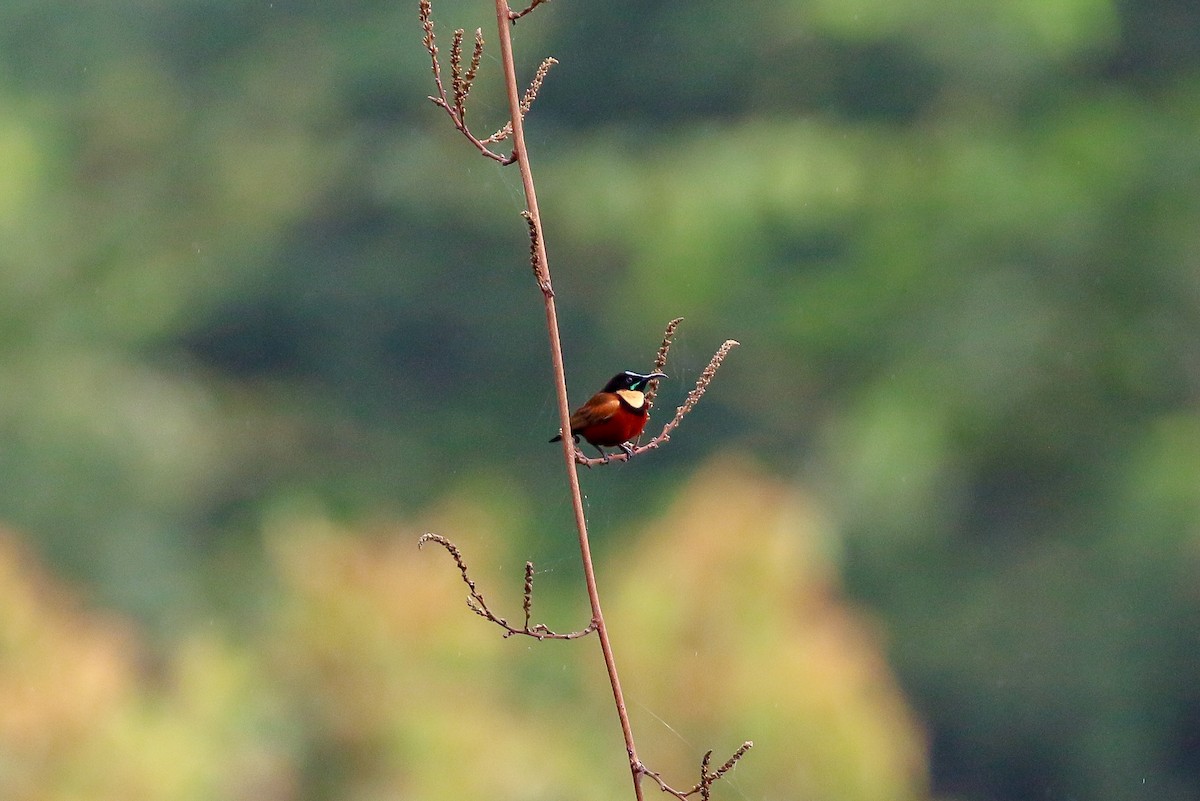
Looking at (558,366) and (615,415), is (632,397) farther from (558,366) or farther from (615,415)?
(558,366)

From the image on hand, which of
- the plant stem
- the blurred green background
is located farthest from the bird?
the blurred green background

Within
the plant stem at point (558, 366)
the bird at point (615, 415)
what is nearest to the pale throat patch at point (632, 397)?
the bird at point (615, 415)

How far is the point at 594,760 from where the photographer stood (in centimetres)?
228

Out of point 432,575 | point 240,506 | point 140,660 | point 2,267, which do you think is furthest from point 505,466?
point 2,267

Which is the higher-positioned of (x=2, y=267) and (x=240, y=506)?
(x=2, y=267)

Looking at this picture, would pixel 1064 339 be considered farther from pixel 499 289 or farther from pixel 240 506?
pixel 240 506

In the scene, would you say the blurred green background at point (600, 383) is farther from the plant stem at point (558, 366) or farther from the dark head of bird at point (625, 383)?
the plant stem at point (558, 366)

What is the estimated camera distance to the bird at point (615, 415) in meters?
1.33

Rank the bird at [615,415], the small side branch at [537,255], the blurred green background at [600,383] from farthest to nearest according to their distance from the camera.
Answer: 1. the blurred green background at [600,383]
2. the bird at [615,415]
3. the small side branch at [537,255]

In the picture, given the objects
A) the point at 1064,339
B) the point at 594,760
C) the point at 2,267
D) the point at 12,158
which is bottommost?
the point at 594,760

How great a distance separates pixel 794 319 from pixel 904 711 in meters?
0.72

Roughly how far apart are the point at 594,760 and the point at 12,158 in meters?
1.53

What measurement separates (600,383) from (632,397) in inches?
33.2

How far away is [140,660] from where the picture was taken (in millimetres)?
2281
